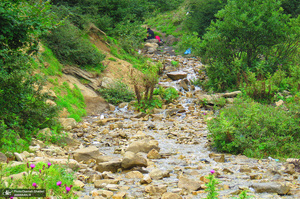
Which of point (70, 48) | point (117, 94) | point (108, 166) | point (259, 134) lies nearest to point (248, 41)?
point (117, 94)

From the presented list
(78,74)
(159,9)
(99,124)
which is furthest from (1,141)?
(159,9)

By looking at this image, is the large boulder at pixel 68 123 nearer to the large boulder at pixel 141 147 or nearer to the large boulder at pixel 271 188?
the large boulder at pixel 141 147

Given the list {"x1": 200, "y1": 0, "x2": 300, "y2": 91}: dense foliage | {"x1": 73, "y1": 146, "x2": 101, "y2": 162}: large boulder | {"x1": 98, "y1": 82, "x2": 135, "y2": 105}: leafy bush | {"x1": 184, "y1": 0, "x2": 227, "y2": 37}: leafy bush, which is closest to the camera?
{"x1": 73, "y1": 146, "x2": 101, "y2": 162}: large boulder

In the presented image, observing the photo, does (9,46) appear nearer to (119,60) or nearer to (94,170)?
(94,170)

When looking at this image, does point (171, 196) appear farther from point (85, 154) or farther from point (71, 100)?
point (71, 100)

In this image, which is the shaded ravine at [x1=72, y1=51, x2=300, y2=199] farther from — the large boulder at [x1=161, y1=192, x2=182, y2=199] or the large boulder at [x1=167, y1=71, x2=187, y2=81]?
the large boulder at [x1=167, y1=71, x2=187, y2=81]

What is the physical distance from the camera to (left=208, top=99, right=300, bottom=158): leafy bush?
20.0 ft

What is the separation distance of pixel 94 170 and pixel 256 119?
3.84 meters

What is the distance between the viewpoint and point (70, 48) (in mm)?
13156

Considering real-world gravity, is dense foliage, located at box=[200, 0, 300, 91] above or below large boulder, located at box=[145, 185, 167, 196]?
above

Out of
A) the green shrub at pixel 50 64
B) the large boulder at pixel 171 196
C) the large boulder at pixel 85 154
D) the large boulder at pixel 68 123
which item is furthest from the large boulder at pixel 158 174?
the green shrub at pixel 50 64

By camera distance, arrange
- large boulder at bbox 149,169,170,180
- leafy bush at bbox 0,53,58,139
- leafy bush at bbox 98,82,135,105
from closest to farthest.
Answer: large boulder at bbox 149,169,170,180 → leafy bush at bbox 0,53,58,139 → leafy bush at bbox 98,82,135,105

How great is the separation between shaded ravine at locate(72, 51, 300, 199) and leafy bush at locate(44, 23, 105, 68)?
327cm

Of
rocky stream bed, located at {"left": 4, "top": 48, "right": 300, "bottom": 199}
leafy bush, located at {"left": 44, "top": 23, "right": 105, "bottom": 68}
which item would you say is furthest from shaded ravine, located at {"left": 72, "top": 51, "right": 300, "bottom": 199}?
leafy bush, located at {"left": 44, "top": 23, "right": 105, "bottom": 68}
